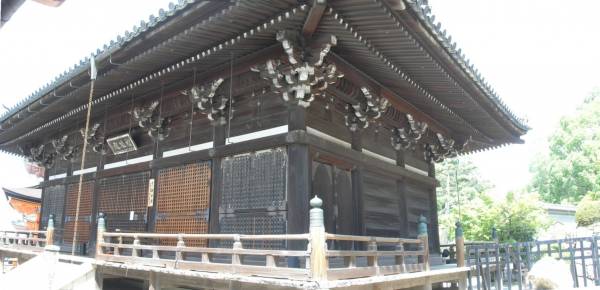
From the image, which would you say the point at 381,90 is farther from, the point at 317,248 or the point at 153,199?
the point at 153,199

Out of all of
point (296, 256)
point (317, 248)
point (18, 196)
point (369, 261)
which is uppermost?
point (18, 196)

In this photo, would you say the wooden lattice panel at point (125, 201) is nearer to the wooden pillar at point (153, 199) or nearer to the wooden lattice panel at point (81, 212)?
the wooden pillar at point (153, 199)

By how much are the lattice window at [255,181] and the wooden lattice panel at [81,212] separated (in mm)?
5645

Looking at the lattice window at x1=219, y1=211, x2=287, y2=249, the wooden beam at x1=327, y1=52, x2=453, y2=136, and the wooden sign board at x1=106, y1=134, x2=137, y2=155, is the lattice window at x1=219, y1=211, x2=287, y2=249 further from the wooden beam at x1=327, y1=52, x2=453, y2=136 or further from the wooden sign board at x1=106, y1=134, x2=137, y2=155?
the wooden sign board at x1=106, y1=134, x2=137, y2=155

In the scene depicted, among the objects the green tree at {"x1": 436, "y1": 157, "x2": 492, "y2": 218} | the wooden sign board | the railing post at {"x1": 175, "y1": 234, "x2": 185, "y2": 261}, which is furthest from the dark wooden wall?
the green tree at {"x1": 436, "y1": 157, "x2": 492, "y2": 218}

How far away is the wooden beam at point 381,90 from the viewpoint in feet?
25.2

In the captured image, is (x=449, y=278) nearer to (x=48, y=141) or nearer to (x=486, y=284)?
(x=486, y=284)

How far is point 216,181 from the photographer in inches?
331

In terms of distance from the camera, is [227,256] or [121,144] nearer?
[227,256]

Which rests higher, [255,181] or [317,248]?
[255,181]

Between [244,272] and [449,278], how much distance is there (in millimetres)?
4780

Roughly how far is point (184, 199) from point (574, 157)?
1400 inches

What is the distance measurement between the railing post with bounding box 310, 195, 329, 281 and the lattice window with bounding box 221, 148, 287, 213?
5.75 ft

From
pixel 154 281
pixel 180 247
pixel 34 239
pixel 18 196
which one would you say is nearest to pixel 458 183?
pixel 18 196
